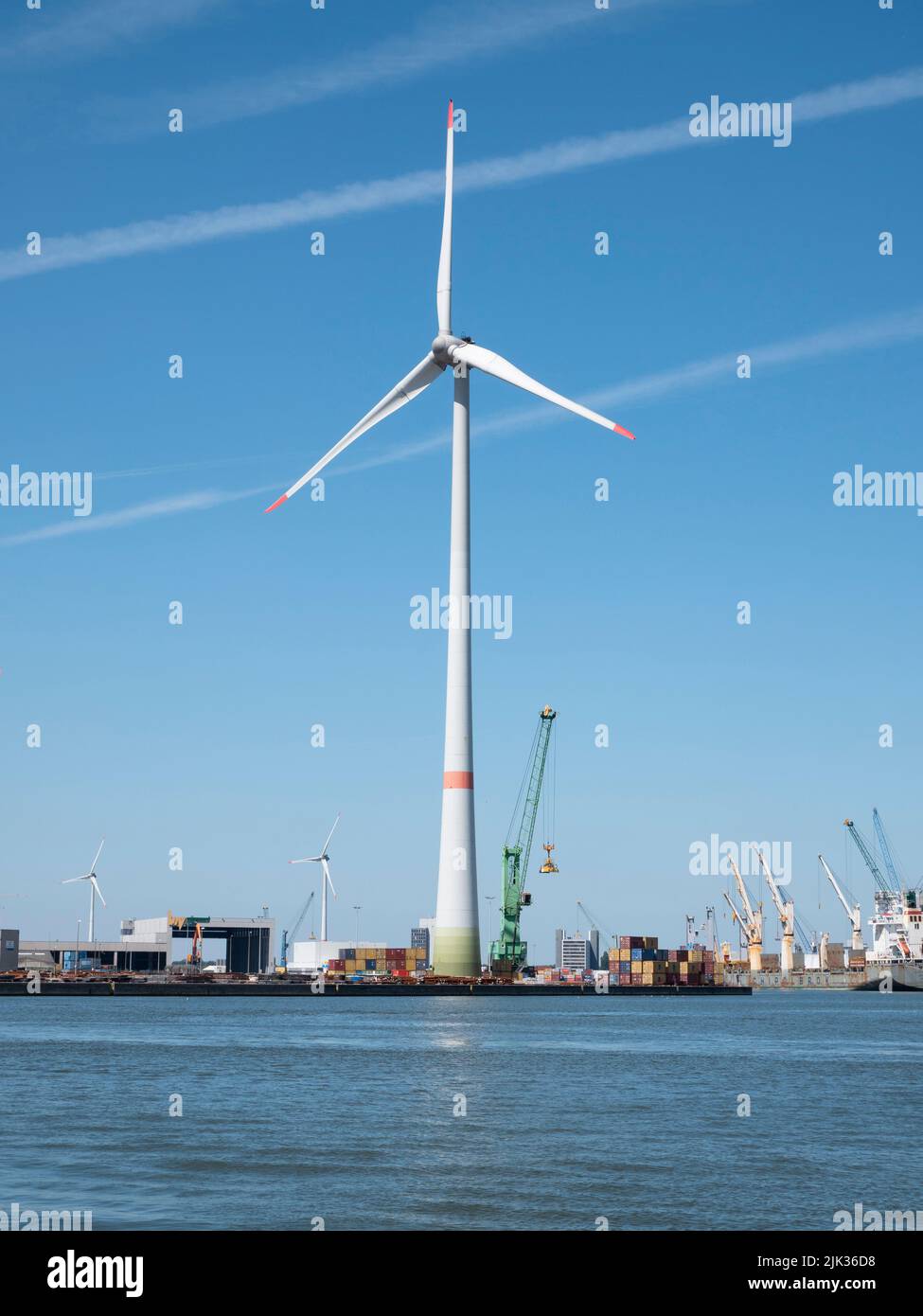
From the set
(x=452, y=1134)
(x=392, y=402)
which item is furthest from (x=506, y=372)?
(x=452, y=1134)

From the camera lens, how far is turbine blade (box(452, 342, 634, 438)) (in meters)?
140

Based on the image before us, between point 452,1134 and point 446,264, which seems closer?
point 452,1134

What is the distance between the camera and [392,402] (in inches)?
6545

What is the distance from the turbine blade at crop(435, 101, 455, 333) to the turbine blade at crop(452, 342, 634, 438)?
8.21 metres

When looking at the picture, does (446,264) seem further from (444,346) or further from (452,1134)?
(452,1134)

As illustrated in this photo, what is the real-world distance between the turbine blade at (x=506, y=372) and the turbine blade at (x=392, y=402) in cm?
454

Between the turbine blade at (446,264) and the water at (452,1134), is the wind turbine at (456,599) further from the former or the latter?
the water at (452,1134)

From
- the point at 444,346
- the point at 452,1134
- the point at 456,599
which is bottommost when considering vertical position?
the point at 452,1134

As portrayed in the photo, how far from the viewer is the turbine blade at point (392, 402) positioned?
160500 millimetres

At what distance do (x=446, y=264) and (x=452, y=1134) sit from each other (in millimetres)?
148901

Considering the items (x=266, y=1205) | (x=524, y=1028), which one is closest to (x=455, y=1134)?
(x=266, y=1205)

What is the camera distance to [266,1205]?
125 ft
